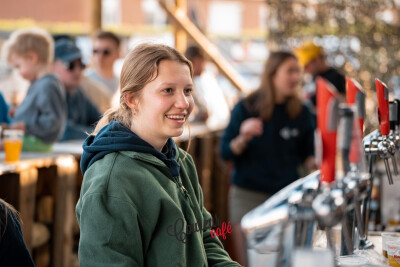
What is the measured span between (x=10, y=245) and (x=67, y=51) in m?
2.88

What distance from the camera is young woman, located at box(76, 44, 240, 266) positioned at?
4.88 feet

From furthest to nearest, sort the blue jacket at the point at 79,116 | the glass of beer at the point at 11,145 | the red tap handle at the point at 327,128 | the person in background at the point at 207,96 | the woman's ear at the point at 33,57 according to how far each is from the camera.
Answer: the person in background at the point at 207,96
the blue jacket at the point at 79,116
the woman's ear at the point at 33,57
the glass of beer at the point at 11,145
the red tap handle at the point at 327,128

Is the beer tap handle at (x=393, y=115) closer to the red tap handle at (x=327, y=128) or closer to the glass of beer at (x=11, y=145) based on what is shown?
the red tap handle at (x=327, y=128)

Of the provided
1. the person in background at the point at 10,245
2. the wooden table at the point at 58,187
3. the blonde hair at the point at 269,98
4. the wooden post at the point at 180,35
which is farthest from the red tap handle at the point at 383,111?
the wooden post at the point at 180,35

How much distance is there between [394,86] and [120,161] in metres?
4.47

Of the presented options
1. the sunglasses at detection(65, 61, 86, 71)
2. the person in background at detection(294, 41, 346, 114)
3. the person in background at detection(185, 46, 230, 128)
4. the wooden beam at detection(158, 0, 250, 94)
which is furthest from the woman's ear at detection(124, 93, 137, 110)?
the wooden beam at detection(158, 0, 250, 94)

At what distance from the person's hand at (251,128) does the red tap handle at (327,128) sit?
2.31 metres

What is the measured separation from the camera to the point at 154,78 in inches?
65.8

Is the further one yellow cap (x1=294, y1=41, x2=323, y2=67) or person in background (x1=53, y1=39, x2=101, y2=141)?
yellow cap (x1=294, y1=41, x2=323, y2=67)

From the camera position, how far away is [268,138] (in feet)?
12.1

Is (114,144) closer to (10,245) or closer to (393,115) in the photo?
(10,245)

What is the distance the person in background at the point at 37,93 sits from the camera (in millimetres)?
3699

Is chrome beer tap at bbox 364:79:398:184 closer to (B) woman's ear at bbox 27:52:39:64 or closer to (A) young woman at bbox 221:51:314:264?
(A) young woman at bbox 221:51:314:264

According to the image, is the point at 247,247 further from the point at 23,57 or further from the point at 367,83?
the point at 367,83
